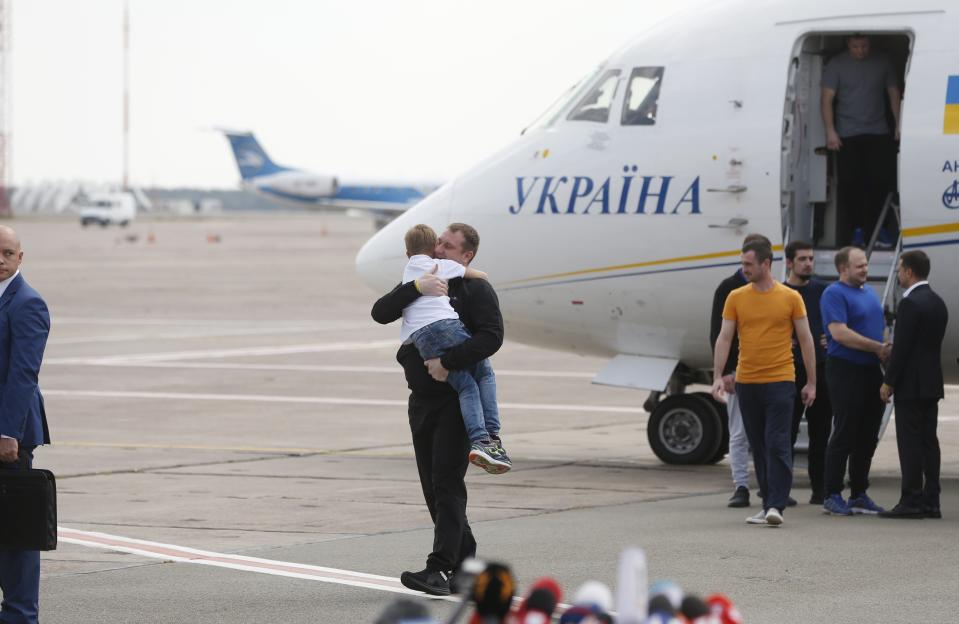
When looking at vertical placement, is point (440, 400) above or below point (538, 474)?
above

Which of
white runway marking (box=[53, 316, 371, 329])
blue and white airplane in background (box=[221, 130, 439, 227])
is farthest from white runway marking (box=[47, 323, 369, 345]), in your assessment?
blue and white airplane in background (box=[221, 130, 439, 227])

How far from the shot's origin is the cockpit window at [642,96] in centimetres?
1363

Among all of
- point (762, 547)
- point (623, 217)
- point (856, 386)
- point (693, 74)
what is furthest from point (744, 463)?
point (693, 74)

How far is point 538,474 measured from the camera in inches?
531

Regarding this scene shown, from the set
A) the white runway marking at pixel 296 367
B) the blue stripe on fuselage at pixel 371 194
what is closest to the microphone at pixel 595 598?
the white runway marking at pixel 296 367

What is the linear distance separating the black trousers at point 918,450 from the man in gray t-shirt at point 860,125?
110 inches

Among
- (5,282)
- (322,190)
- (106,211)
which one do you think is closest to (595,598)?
(5,282)

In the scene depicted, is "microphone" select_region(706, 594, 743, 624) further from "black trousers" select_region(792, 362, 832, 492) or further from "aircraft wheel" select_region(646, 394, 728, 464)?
"aircraft wheel" select_region(646, 394, 728, 464)

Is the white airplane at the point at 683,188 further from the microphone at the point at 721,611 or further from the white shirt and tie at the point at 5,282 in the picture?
the microphone at the point at 721,611

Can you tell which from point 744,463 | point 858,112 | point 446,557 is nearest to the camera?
point 446,557

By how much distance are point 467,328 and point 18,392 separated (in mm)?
2452

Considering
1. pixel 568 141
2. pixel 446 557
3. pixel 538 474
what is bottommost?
pixel 538 474

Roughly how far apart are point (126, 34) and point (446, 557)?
4502 inches

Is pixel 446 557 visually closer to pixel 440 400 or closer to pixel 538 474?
pixel 440 400
